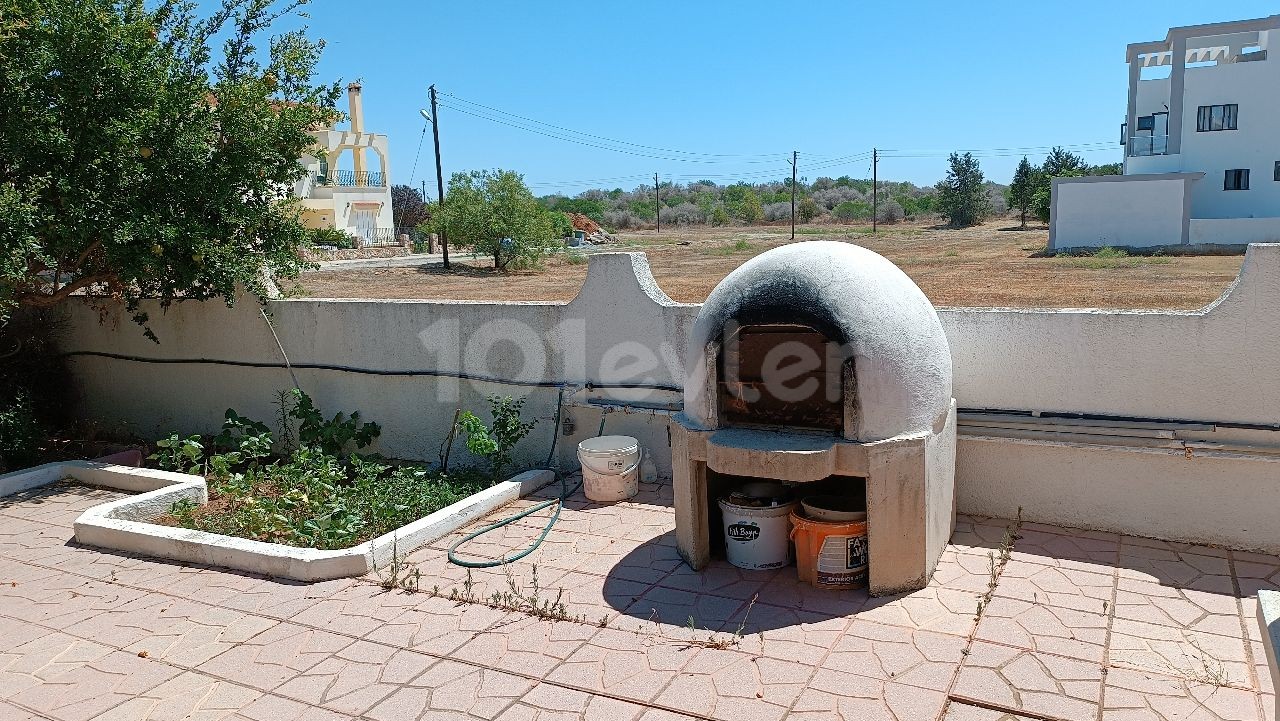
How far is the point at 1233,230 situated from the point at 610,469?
102ft

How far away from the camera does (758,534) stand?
18.5ft

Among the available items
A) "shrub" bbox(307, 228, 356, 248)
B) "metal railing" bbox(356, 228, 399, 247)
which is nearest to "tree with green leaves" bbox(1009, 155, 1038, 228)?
"metal railing" bbox(356, 228, 399, 247)

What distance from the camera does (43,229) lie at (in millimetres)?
7578

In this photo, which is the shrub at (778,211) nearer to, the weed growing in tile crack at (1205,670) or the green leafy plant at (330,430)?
the green leafy plant at (330,430)

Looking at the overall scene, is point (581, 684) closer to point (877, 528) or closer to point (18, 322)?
point (877, 528)

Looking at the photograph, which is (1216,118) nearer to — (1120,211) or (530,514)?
(1120,211)

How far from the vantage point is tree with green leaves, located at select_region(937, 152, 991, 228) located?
53344mm

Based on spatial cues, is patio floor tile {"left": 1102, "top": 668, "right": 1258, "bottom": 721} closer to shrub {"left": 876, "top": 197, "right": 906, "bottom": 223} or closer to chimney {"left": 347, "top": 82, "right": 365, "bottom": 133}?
chimney {"left": 347, "top": 82, "right": 365, "bottom": 133}

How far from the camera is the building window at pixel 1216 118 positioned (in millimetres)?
33812

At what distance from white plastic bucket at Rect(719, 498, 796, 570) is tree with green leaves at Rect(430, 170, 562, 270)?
2535 centimetres

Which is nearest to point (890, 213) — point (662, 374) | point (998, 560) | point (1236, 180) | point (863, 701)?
point (1236, 180)

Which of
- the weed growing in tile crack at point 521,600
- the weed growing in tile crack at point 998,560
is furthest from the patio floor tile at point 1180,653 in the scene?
the weed growing in tile crack at point 521,600

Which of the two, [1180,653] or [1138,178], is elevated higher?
[1138,178]

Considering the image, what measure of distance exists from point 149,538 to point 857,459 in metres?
5.10
